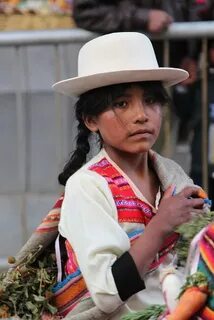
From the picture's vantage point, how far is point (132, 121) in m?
2.57

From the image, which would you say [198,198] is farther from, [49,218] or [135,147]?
[49,218]

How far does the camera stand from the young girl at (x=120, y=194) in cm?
239

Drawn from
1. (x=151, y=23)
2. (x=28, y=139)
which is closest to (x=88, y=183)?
(x=151, y=23)

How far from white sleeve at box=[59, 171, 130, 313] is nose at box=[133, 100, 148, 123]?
0.69 ft

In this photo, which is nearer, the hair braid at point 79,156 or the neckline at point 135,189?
the neckline at point 135,189

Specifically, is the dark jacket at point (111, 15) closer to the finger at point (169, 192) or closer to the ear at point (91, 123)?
the ear at point (91, 123)

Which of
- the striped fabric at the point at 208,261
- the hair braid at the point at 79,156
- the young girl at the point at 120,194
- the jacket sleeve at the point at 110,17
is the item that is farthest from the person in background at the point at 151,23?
the striped fabric at the point at 208,261

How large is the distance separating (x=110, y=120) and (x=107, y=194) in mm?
240

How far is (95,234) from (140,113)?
405mm

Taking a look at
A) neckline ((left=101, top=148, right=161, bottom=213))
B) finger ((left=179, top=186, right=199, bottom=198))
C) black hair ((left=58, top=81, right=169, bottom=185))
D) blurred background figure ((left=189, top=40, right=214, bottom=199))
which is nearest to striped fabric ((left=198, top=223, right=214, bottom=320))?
finger ((left=179, top=186, right=199, bottom=198))

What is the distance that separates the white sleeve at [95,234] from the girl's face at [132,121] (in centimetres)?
14

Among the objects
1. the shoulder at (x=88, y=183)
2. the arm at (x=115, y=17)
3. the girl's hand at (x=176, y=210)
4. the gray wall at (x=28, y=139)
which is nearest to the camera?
the girl's hand at (x=176, y=210)

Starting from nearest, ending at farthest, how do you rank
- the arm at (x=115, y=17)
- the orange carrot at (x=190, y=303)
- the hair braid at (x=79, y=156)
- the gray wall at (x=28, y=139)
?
the orange carrot at (x=190, y=303)
the hair braid at (x=79, y=156)
the arm at (x=115, y=17)
the gray wall at (x=28, y=139)

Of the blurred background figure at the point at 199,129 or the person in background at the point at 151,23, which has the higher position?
the person in background at the point at 151,23
